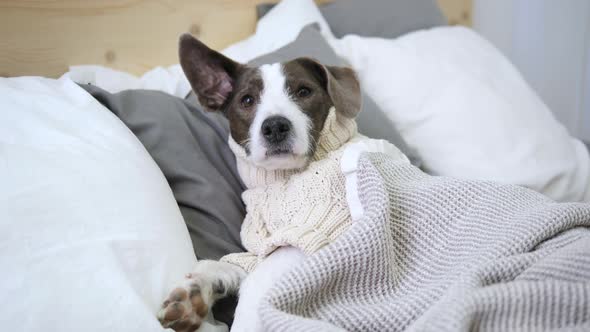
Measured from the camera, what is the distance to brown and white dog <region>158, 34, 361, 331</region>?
4.69ft

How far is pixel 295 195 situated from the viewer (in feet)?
4.52

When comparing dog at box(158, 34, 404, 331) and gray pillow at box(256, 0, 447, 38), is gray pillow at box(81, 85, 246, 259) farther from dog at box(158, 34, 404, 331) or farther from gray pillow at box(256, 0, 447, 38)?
gray pillow at box(256, 0, 447, 38)

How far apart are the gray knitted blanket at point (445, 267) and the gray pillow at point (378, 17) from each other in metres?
1.41

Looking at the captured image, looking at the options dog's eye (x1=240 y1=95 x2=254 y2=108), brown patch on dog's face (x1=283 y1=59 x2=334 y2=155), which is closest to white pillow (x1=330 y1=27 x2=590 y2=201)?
brown patch on dog's face (x1=283 y1=59 x2=334 y2=155)

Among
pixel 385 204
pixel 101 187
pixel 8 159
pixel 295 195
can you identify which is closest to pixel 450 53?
pixel 295 195

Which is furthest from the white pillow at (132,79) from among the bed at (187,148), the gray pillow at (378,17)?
the gray pillow at (378,17)

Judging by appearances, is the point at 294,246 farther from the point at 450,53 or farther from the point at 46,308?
the point at 450,53

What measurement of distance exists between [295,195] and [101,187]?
0.47m

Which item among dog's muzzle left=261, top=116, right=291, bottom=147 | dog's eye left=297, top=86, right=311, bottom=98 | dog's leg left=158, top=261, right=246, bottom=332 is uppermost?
dog's eye left=297, top=86, right=311, bottom=98

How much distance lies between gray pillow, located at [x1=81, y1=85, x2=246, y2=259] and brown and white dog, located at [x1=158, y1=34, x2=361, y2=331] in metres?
0.11

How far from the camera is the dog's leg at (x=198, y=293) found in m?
1.07

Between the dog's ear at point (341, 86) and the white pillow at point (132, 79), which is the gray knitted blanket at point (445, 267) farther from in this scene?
the white pillow at point (132, 79)

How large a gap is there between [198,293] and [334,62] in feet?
3.58

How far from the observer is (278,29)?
7.18 feet
